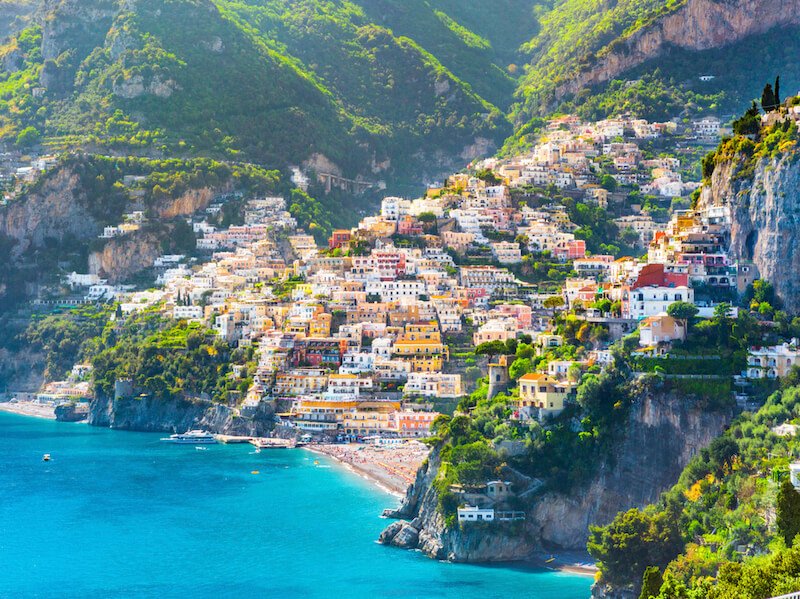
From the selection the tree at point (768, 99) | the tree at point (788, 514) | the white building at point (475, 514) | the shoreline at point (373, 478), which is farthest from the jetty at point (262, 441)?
the tree at point (788, 514)

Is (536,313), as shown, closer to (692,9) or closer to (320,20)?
(692,9)

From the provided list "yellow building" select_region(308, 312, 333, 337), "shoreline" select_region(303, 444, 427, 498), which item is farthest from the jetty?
"yellow building" select_region(308, 312, 333, 337)

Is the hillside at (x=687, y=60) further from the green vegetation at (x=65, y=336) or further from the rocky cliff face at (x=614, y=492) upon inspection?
the rocky cliff face at (x=614, y=492)

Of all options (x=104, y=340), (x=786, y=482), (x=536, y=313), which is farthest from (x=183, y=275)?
(x=786, y=482)

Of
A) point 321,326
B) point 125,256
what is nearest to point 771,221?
point 321,326

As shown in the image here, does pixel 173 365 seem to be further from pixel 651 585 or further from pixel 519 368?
pixel 651 585

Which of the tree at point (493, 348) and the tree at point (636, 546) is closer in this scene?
the tree at point (636, 546)
